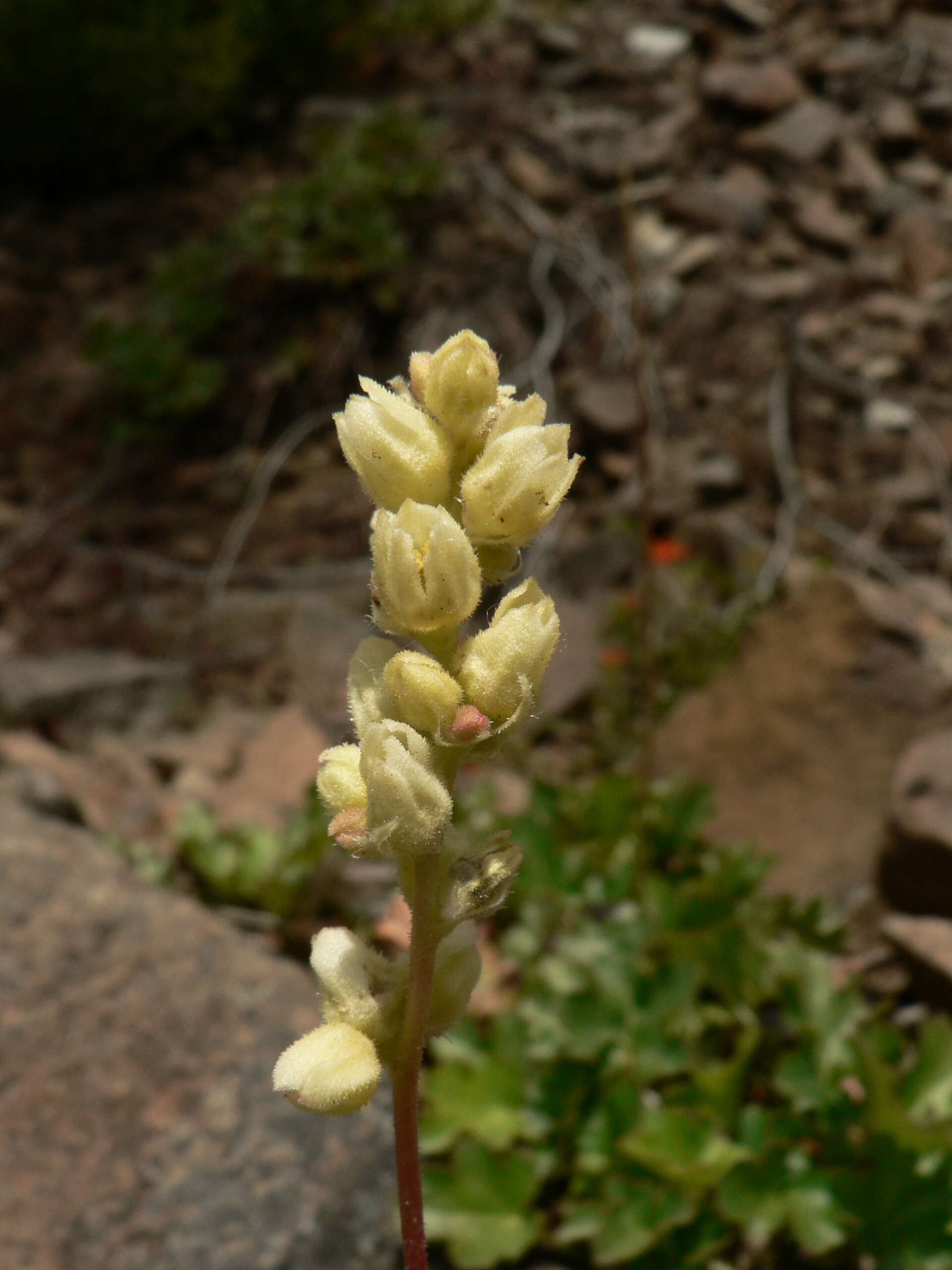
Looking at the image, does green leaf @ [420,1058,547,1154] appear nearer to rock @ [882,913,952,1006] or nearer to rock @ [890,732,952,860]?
rock @ [882,913,952,1006]

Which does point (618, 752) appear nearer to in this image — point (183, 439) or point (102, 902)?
point (102, 902)

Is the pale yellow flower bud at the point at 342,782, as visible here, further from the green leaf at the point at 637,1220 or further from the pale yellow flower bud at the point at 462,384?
the green leaf at the point at 637,1220

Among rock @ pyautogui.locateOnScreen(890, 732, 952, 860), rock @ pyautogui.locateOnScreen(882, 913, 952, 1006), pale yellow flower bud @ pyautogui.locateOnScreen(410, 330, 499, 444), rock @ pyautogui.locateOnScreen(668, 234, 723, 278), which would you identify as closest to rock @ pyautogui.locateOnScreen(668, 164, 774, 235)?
rock @ pyautogui.locateOnScreen(668, 234, 723, 278)

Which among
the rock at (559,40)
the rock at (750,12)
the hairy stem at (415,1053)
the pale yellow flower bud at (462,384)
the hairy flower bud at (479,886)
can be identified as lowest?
the rock at (559,40)

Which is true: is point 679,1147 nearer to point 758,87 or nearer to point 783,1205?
point 783,1205

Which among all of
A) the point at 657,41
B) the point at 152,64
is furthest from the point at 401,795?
the point at 657,41

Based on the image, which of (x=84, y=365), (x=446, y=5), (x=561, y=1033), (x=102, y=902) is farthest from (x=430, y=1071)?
(x=446, y=5)

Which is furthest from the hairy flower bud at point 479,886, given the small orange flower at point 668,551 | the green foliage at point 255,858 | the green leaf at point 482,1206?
the small orange flower at point 668,551
